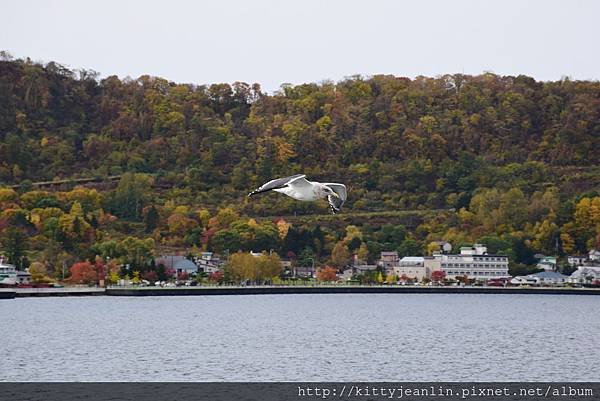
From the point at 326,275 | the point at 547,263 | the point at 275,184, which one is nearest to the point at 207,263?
the point at 326,275

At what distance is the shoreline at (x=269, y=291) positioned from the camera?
112375mm

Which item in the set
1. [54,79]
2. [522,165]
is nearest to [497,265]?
[522,165]

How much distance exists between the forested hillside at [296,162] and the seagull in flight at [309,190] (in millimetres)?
105063

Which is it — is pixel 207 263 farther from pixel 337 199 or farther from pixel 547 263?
pixel 337 199

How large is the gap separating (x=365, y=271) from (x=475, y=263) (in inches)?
508

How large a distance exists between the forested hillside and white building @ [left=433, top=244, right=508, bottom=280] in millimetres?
2202

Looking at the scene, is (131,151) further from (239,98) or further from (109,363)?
(109,363)

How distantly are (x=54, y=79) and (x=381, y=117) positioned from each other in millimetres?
52691

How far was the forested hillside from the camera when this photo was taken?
476 feet

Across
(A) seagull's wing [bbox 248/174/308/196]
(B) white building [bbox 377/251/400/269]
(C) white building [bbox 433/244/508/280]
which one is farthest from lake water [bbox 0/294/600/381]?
(C) white building [bbox 433/244/508/280]

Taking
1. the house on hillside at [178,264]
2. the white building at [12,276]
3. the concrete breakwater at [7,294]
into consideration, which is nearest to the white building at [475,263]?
the house on hillside at [178,264]

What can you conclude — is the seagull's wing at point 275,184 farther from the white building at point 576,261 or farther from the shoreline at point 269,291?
the white building at point 576,261

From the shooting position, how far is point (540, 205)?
151 m

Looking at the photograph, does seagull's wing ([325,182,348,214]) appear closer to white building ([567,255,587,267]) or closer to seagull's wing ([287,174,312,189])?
seagull's wing ([287,174,312,189])
